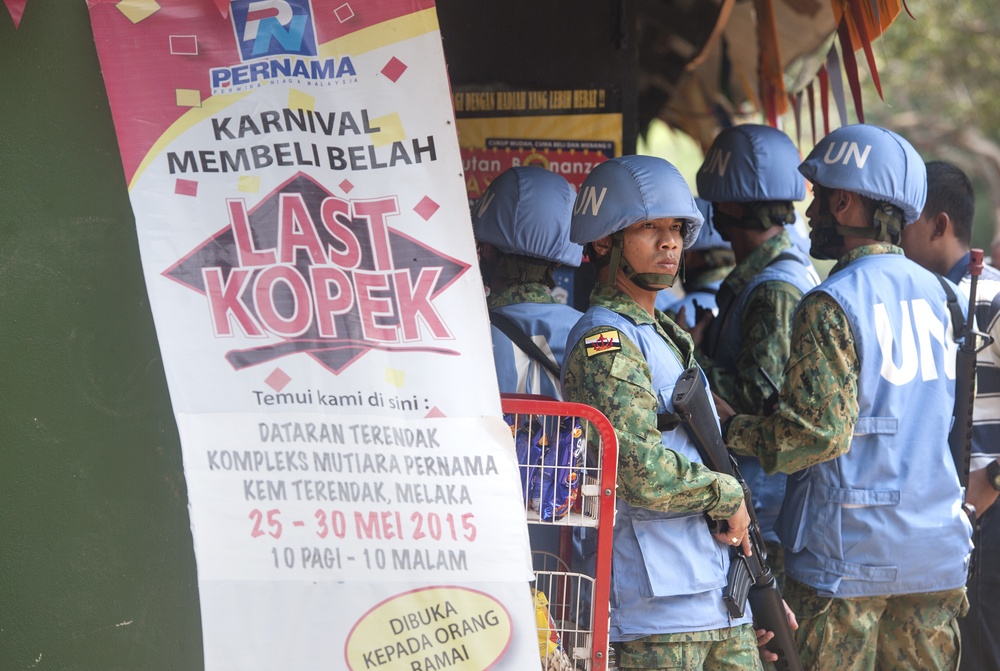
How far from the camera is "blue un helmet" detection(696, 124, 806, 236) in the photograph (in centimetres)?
415

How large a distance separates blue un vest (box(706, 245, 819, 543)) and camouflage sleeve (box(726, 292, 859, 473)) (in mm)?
658

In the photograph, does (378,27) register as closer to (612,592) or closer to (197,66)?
(197,66)

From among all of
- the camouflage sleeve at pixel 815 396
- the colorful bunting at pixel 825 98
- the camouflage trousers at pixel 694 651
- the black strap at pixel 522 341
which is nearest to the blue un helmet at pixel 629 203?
the black strap at pixel 522 341

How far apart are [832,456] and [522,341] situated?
3.28 ft

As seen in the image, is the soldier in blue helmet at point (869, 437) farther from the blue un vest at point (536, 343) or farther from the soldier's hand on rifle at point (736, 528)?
the blue un vest at point (536, 343)

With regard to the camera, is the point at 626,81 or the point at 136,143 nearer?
the point at 136,143

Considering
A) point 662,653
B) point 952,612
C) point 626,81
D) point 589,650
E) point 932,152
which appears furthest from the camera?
point 932,152

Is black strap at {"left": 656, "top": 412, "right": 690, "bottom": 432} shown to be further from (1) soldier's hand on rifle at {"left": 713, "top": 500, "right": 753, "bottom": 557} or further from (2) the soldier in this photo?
(2) the soldier

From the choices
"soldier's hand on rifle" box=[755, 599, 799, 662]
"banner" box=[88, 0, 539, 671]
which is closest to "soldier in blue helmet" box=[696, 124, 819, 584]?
"soldier's hand on rifle" box=[755, 599, 799, 662]

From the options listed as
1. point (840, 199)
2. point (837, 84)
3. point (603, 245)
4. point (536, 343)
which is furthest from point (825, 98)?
point (603, 245)

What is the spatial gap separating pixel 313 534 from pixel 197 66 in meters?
1.08

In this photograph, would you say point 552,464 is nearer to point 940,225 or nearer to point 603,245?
point 603,245

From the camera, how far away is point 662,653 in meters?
2.76

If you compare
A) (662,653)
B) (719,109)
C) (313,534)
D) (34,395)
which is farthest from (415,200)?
(719,109)
